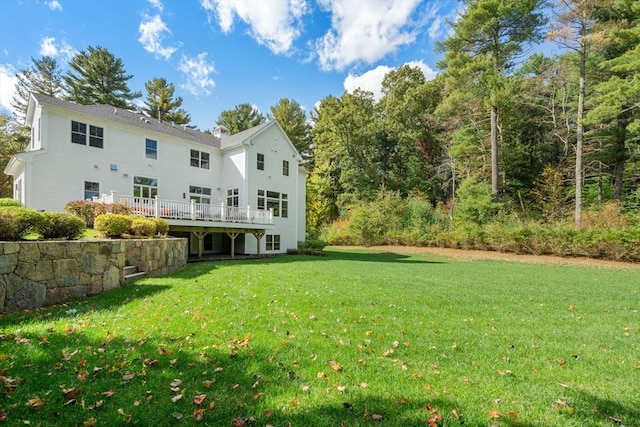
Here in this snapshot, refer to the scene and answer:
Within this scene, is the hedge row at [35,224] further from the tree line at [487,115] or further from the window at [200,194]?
the tree line at [487,115]

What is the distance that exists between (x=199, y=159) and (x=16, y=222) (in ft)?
40.4

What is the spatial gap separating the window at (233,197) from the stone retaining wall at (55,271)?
10071 millimetres

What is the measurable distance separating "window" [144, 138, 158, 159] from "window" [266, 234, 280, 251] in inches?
288

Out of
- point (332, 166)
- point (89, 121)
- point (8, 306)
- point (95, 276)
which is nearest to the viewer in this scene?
point (8, 306)

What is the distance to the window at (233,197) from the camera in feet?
55.9

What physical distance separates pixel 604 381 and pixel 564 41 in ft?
70.2

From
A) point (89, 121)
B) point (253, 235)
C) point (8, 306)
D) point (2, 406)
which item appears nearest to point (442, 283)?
point (2, 406)

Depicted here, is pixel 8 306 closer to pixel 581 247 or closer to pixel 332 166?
pixel 581 247

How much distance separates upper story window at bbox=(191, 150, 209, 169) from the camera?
1658cm

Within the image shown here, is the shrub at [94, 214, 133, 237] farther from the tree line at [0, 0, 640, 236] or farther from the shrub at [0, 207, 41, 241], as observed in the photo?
the tree line at [0, 0, 640, 236]

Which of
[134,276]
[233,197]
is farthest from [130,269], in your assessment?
[233,197]

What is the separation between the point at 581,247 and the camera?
15.0 m

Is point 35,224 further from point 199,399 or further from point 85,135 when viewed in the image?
point 85,135

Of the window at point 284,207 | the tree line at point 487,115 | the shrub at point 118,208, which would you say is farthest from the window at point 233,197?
the tree line at point 487,115
